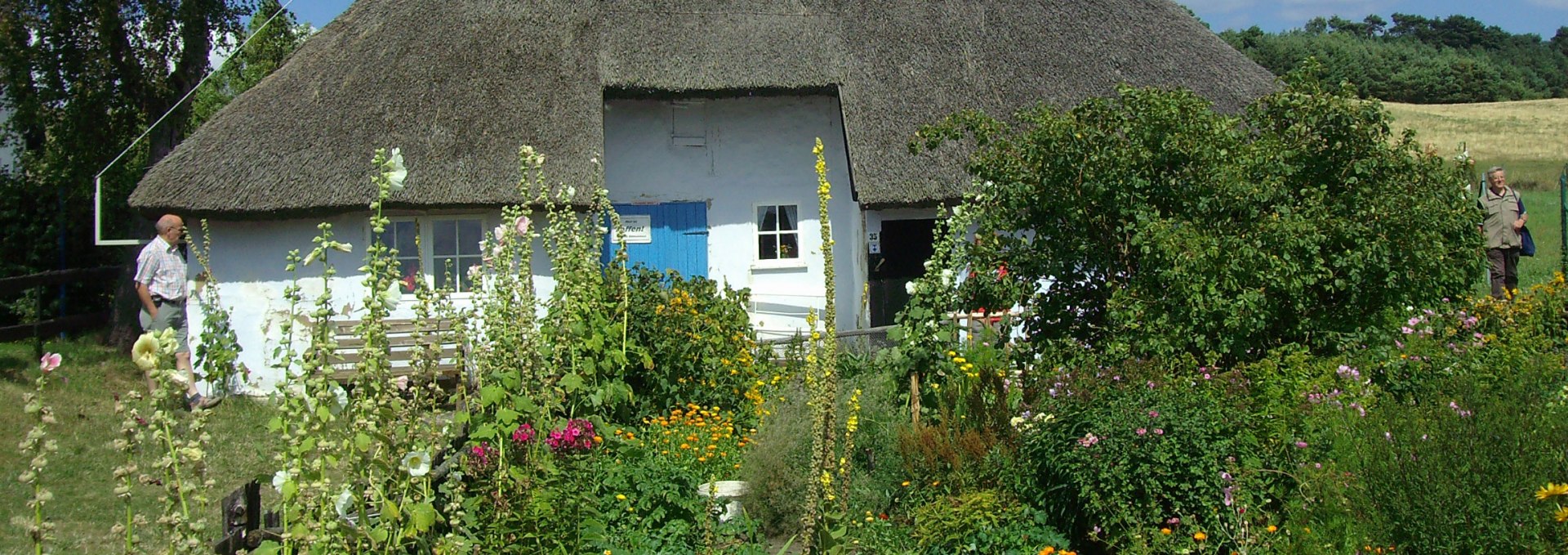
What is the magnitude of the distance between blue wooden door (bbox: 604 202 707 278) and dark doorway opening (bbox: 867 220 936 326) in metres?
1.85

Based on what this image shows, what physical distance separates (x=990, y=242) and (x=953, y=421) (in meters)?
1.07

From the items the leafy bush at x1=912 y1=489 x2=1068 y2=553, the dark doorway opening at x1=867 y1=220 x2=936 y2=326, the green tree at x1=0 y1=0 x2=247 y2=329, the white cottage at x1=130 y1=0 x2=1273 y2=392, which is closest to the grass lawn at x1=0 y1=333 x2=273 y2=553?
the white cottage at x1=130 y1=0 x2=1273 y2=392

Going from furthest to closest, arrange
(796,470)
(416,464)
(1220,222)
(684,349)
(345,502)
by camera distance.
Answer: (684,349)
(1220,222)
(796,470)
(416,464)
(345,502)

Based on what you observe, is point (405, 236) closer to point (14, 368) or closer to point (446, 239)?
point (446, 239)

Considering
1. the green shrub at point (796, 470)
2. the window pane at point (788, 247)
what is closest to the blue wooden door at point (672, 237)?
the window pane at point (788, 247)

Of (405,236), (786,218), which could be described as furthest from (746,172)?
(405,236)

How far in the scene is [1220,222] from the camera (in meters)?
6.06

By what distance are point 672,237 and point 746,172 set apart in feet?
3.45

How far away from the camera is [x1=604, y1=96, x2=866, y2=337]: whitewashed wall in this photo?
12641mm

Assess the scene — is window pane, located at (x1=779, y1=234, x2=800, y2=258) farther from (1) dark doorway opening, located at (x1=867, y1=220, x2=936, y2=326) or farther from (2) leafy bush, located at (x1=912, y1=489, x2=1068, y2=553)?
(2) leafy bush, located at (x1=912, y1=489, x2=1068, y2=553)

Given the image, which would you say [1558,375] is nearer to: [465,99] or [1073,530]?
[1073,530]

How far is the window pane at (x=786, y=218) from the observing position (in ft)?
42.7

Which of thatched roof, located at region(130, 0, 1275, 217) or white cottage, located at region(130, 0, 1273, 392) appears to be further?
white cottage, located at region(130, 0, 1273, 392)

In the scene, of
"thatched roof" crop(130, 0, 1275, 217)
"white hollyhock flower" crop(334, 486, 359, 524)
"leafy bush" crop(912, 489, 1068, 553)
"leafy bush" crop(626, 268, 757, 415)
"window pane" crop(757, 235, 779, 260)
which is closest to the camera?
"white hollyhock flower" crop(334, 486, 359, 524)
